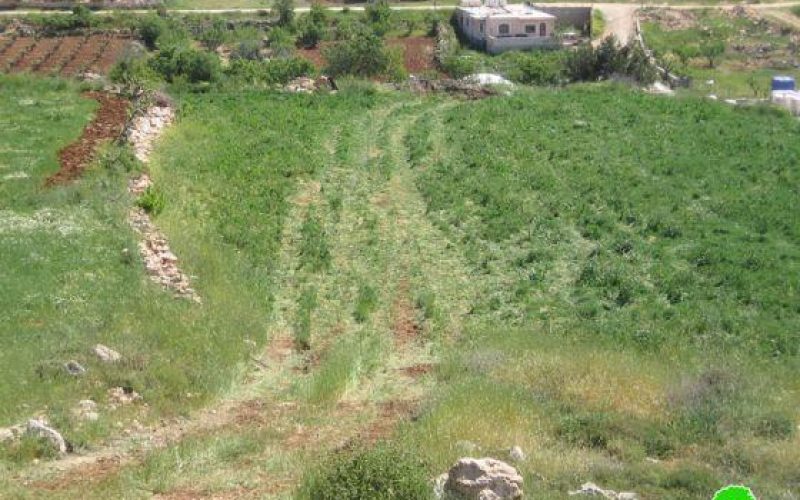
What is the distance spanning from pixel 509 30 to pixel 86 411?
62.8 metres

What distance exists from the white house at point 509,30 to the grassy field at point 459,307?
126ft

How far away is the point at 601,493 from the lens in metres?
11.4

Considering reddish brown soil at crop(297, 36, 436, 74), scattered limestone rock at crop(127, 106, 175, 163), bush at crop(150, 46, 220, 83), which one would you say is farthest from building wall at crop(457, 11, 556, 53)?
scattered limestone rock at crop(127, 106, 175, 163)

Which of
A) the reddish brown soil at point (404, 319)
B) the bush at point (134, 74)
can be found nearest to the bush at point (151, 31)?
the bush at point (134, 74)

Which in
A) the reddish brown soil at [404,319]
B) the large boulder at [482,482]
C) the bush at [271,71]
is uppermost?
the large boulder at [482,482]

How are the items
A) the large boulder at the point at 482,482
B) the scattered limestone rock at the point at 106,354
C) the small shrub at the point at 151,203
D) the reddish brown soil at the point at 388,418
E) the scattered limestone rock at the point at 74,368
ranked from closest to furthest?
1. the large boulder at the point at 482,482
2. the reddish brown soil at the point at 388,418
3. the scattered limestone rock at the point at 74,368
4. the scattered limestone rock at the point at 106,354
5. the small shrub at the point at 151,203

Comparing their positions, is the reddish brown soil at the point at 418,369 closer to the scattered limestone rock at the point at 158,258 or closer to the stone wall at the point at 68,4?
the scattered limestone rock at the point at 158,258

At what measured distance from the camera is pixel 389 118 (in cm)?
3944

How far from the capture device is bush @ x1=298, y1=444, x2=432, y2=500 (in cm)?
1060

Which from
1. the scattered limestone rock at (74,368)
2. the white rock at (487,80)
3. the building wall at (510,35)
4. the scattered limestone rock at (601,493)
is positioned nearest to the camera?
the scattered limestone rock at (601,493)

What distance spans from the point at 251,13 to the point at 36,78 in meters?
44.6

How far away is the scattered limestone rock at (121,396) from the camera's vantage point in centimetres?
1509

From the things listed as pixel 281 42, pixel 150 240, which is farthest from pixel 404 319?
pixel 281 42

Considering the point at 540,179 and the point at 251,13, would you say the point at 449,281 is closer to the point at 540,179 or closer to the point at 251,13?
the point at 540,179
